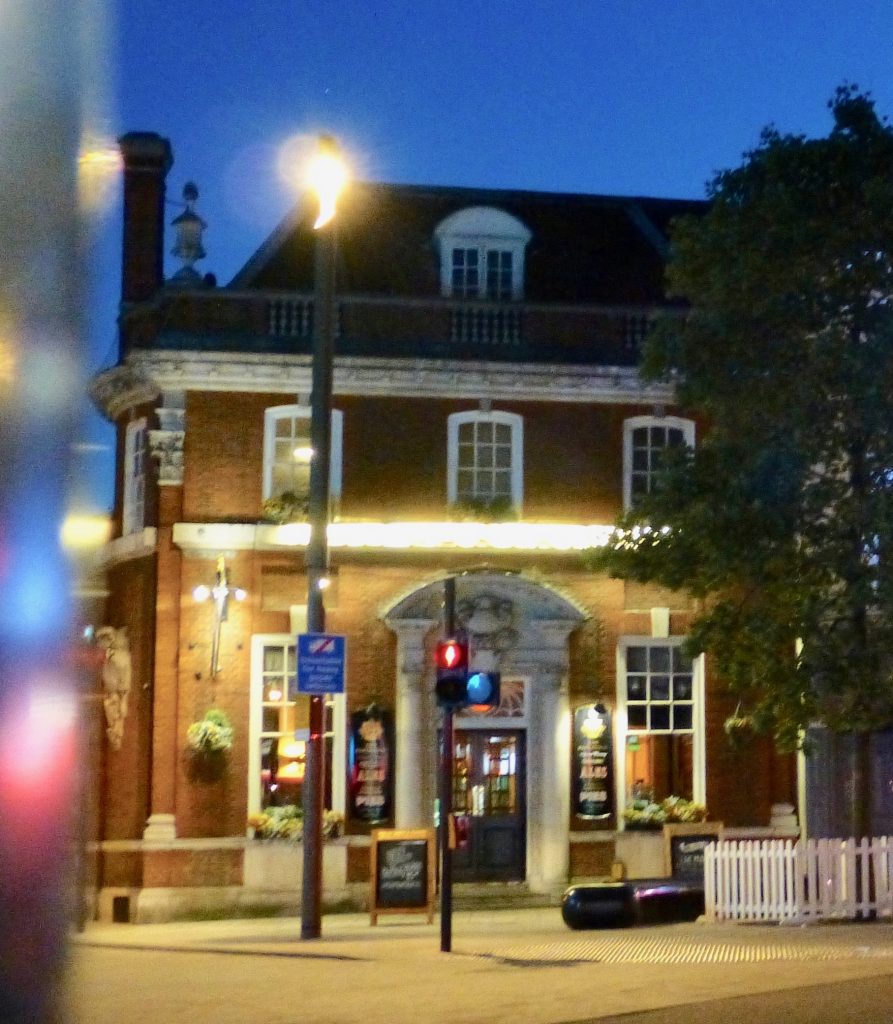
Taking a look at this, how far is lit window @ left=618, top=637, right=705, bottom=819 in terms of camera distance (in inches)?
893

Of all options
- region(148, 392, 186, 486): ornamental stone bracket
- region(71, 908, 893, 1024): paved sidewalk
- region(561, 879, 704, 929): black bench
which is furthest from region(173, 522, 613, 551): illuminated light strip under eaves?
region(71, 908, 893, 1024): paved sidewalk

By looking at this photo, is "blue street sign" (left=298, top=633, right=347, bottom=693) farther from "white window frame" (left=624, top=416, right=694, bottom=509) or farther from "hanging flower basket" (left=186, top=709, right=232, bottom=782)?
"white window frame" (left=624, top=416, right=694, bottom=509)

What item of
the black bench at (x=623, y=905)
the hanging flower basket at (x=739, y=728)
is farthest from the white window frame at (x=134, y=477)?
the hanging flower basket at (x=739, y=728)

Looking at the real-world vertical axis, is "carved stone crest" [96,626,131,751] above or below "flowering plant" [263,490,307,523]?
below

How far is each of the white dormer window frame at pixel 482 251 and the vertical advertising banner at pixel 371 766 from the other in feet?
21.9

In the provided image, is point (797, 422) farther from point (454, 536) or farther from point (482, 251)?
point (482, 251)

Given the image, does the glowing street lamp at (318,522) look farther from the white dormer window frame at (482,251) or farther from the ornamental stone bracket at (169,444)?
the white dormer window frame at (482,251)

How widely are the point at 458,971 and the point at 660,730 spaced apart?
9.67 metres

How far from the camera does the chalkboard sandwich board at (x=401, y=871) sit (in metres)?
18.5

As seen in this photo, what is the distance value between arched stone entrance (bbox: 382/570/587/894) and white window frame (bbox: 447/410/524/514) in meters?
1.25

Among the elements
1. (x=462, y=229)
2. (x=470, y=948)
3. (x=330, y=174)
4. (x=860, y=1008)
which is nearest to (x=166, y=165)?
(x=462, y=229)

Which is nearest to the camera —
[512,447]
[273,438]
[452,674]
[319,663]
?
[452,674]

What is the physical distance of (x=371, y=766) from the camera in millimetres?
21875

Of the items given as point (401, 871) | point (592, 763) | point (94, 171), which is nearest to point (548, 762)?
point (592, 763)
